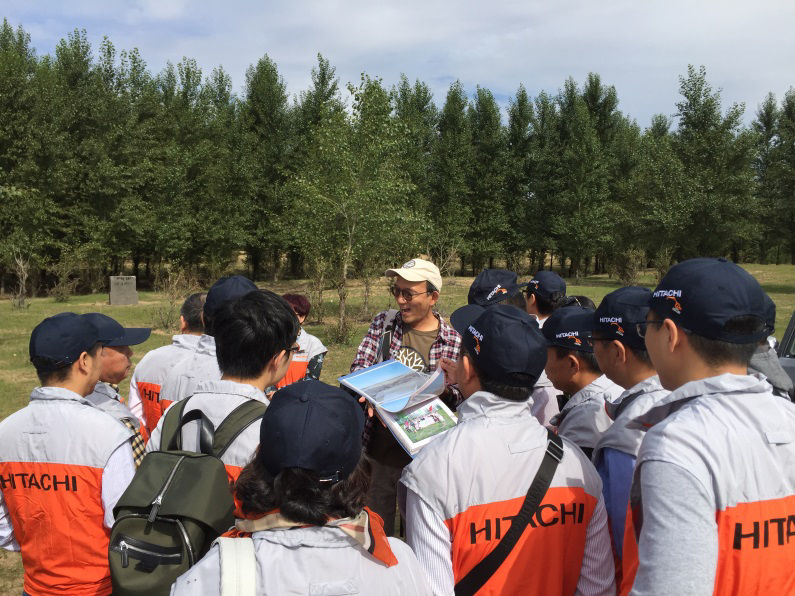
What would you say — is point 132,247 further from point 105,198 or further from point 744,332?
point 744,332

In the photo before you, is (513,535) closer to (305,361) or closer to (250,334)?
(250,334)

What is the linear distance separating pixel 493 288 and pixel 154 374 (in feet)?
7.42

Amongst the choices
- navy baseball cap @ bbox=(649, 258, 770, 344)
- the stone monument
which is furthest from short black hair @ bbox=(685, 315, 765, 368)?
the stone monument

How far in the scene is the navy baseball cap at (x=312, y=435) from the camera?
160 centimetres

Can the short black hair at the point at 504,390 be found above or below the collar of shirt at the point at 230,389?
above

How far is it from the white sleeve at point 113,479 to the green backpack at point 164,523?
620 mm

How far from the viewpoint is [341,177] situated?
17.1 meters

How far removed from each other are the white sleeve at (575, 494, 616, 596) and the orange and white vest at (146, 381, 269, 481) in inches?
48.3

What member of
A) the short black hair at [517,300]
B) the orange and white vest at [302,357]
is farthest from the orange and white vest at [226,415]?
the short black hair at [517,300]

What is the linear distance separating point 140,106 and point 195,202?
5.73 metres

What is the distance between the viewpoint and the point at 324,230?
1764 centimetres

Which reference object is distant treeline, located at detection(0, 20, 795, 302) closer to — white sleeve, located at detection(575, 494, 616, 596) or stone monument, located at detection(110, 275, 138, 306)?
stone monument, located at detection(110, 275, 138, 306)

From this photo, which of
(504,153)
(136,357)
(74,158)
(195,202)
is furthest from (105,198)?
(504,153)

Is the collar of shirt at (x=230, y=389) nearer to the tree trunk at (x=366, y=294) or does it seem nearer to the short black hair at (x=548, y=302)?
the short black hair at (x=548, y=302)
